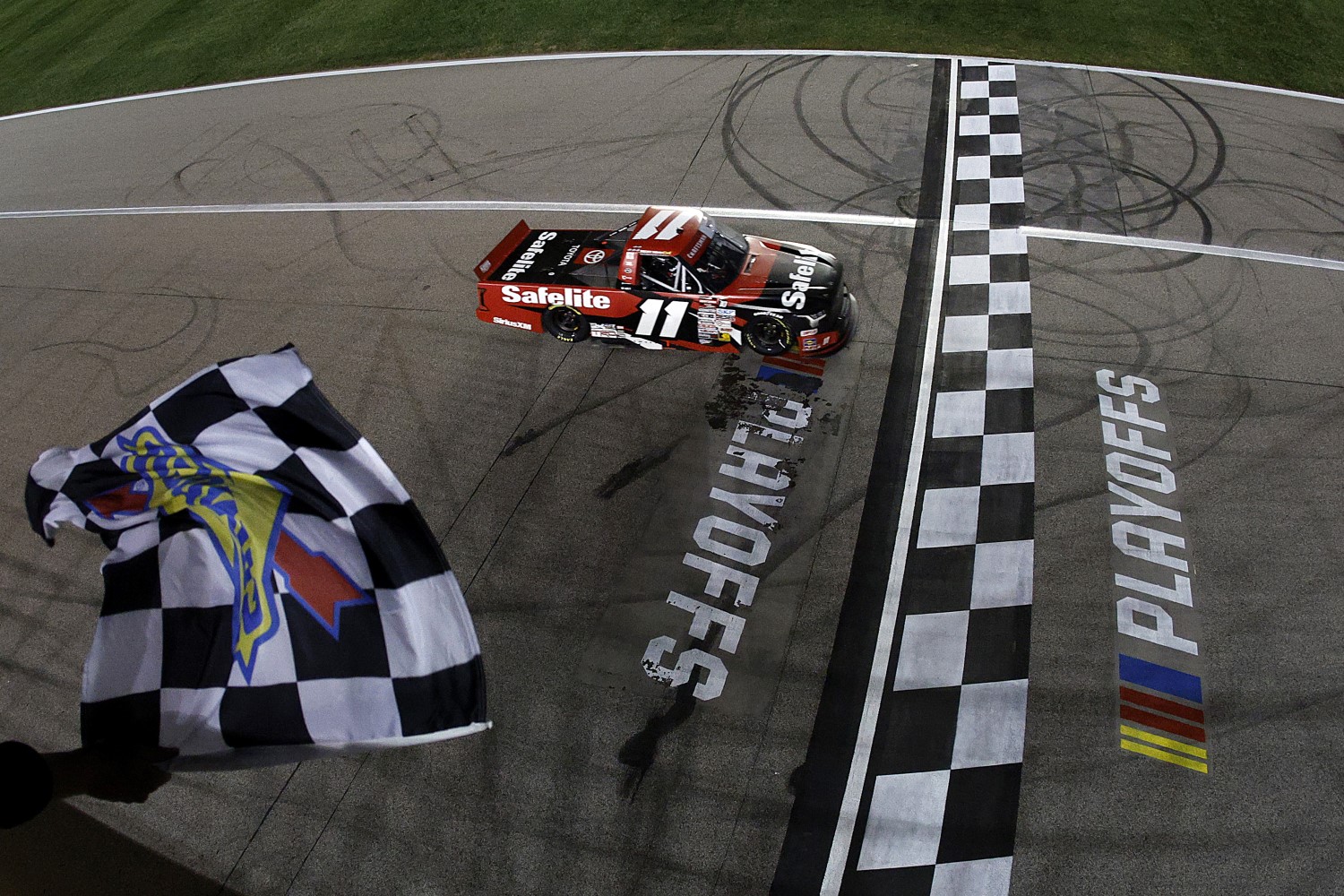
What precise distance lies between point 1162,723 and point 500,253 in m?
8.06

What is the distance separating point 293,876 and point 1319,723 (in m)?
7.60

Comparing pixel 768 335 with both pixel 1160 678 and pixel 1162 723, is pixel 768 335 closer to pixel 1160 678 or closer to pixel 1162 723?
pixel 1160 678

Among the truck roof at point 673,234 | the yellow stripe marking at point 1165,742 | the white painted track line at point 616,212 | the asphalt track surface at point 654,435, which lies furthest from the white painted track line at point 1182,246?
the yellow stripe marking at point 1165,742

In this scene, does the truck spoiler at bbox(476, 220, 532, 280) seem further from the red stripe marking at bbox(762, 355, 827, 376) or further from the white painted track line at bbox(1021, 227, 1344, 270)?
the white painted track line at bbox(1021, 227, 1344, 270)

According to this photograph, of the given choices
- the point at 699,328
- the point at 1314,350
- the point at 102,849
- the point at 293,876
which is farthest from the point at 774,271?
the point at 102,849

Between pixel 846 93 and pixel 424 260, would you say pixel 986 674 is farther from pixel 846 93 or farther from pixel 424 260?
pixel 846 93

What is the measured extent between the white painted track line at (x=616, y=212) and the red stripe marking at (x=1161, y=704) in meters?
6.16

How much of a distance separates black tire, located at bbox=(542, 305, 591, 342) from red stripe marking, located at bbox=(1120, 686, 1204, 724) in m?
6.35

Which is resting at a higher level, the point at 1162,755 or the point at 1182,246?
the point at 1182,246

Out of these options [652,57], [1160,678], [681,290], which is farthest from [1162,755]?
[652,57]

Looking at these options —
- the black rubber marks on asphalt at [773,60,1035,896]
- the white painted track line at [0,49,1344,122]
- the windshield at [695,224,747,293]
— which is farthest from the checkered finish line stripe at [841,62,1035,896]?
the white painted track line at [0,49,1344,122]

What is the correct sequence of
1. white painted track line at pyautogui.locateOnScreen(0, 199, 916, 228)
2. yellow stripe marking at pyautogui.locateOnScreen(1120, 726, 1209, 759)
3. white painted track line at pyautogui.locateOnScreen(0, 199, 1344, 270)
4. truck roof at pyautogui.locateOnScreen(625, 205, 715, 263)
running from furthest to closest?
white painted track line at pyautogui.locateOnScreen(0, 199, 916, 228) → white painted track line at pyautogui.locateOnScreen(0, 199, 1344, 270) → truck roof at pyautogui.locateOnScreen(625, 205, 715, 263) → yellow stripe marking at pyautogui.locateOnScreen(1120, 726, 1209, 759)

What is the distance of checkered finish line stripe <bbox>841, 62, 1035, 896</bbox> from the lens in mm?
5629

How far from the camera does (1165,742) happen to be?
600cm
